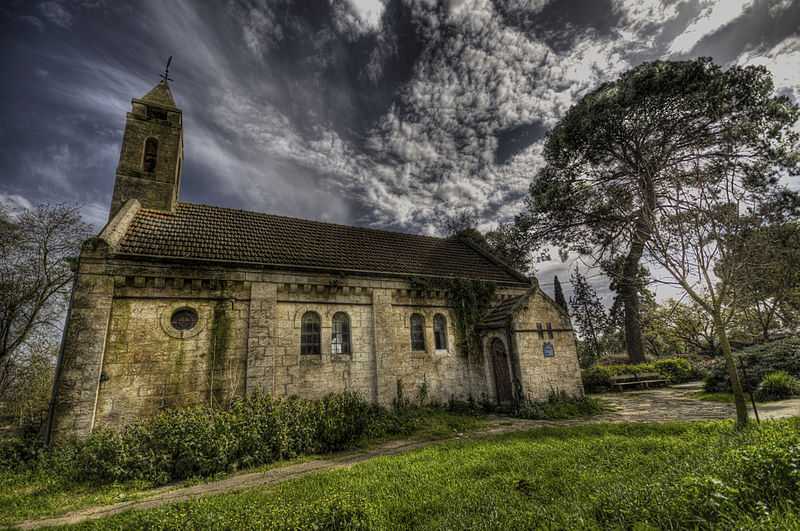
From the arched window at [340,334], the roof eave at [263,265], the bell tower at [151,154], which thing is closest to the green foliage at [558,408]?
the roof eave at [263,265]

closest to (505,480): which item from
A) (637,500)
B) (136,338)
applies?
(637,500)

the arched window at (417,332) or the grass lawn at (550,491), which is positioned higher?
the arched window at (417,332)

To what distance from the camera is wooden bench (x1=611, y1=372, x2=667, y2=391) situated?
1973cm

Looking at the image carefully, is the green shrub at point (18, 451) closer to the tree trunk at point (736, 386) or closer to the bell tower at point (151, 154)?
the bell tower at point (151, 154)

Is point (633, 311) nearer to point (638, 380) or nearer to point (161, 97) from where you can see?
point (638, 380)

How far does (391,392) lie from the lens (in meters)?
13.0

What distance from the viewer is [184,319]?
35.3 ft

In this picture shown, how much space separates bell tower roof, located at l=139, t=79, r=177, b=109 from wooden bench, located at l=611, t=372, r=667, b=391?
28.9 metres

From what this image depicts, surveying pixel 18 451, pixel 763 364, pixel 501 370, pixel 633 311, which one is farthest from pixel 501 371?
pixel 18 451

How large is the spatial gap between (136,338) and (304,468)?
6906 millimetres

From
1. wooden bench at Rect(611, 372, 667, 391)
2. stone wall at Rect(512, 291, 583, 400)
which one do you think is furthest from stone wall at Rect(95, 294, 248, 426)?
wooden bench at Rect(611, 372, 667, 391)

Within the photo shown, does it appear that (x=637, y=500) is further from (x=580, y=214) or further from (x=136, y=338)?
(x=580, y=214)

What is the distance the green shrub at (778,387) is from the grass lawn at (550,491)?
7.36 meters

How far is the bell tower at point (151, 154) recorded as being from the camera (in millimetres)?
13703
